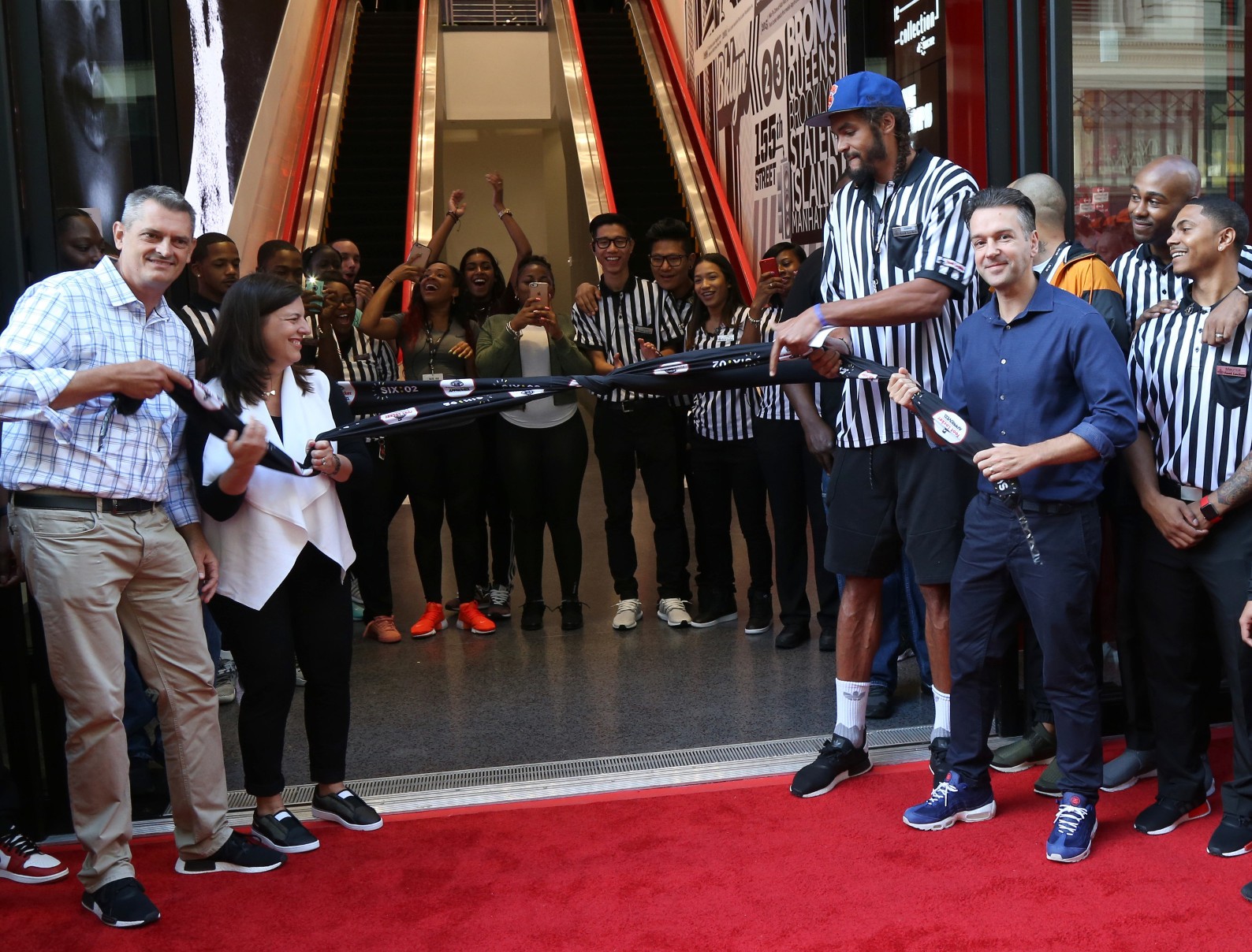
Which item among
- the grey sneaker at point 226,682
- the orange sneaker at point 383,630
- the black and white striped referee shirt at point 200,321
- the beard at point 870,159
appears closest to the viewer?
the beard at point 870,159

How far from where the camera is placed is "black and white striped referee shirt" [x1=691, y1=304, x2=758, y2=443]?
5461mm

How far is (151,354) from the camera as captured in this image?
2.98 meters

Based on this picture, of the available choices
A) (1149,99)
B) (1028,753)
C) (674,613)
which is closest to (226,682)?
(674,613)

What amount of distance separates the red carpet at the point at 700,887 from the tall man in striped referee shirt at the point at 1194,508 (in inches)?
5.9

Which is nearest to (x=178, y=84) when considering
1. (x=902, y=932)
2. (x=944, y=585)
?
(x=944, y=585)

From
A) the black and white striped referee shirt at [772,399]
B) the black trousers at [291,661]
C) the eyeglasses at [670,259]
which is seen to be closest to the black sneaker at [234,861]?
the black trousers at [291,661]

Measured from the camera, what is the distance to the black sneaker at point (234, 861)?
3.11m

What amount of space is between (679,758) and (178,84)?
484 centimetres

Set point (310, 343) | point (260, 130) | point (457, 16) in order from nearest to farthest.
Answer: point (310, 343) → point (260, 130) → point (457, 16)

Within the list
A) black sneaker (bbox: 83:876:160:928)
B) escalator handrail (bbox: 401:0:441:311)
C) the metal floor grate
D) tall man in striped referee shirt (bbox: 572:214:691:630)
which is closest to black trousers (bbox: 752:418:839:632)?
tall man in striped referee shirt (bbox: 572:214:691:630)

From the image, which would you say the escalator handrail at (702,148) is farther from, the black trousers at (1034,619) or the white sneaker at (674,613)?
the black trousers at (1034,619)

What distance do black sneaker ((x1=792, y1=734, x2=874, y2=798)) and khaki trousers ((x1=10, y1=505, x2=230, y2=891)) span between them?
5.26 feet

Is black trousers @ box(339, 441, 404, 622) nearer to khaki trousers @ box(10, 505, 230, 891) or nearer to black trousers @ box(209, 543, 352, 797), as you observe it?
black trousers @ box(209, 543, 352, 797)

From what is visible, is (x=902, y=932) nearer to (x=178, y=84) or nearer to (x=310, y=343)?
(x=310, y=343)
